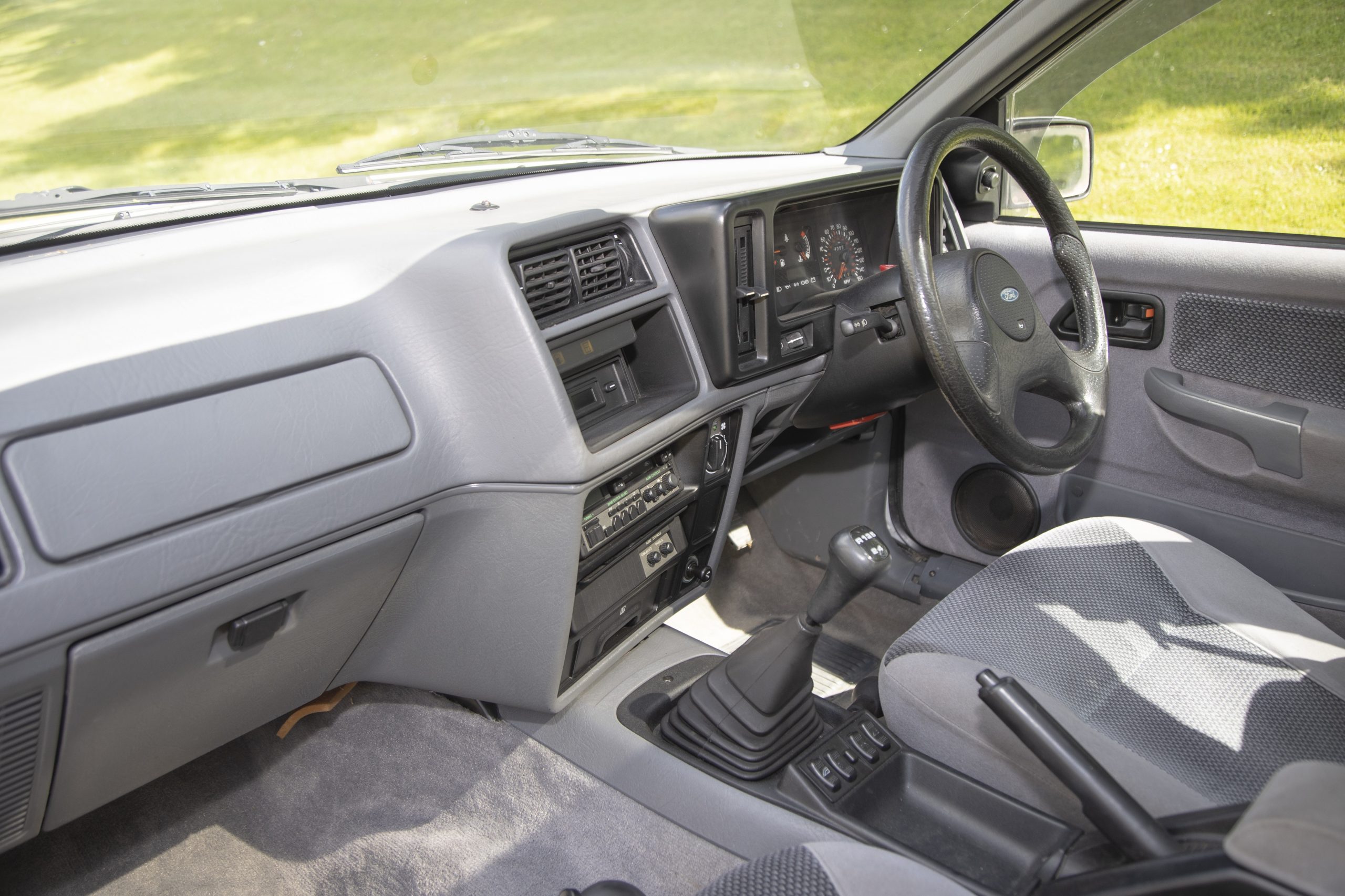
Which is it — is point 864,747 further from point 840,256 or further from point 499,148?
point 499,148

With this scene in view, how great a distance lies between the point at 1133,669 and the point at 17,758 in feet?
5.26

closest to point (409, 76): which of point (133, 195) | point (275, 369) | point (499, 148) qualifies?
point (499, 148)

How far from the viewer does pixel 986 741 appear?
59.5 inches

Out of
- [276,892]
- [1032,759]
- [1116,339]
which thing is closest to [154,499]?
[276,892]

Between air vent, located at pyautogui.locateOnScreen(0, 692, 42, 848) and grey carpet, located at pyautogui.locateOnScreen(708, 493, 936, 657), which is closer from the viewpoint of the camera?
air vent, located at pyautogui.locateOnScreen(0, 692, 42, 848)

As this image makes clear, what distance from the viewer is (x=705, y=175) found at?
2.12 m

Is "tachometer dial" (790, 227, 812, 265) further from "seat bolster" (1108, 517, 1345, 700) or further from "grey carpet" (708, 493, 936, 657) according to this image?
"grey carpet" (708, 493, 936, 657)

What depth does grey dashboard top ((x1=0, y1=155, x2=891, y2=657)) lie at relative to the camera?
112 centimetres

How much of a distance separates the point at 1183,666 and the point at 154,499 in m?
1.52

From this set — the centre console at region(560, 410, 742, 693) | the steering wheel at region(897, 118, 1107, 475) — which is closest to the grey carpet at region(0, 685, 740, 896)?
the centre console at region(560, 410, 742, 693)

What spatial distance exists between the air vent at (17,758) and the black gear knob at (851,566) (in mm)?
1155

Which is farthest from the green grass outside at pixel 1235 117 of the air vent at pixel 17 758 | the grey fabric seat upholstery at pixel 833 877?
the air vent at pixel 17 758

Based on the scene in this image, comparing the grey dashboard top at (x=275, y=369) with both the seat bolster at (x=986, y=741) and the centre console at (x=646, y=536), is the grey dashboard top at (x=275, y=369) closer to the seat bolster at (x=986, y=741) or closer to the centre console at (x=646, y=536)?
the centre console at (x=646, y=536)

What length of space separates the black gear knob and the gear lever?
2 cm
